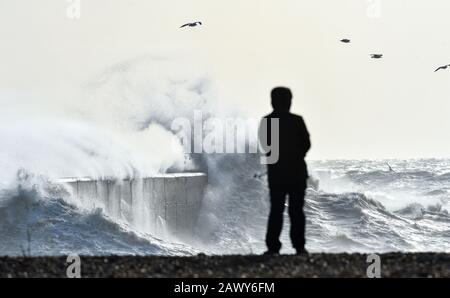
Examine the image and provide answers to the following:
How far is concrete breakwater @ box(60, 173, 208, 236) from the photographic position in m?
28.9

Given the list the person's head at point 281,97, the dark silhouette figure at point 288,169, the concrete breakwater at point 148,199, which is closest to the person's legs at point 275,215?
the dark silhouette figure at point 288,169

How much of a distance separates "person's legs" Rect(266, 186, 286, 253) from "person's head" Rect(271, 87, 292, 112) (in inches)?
25.5

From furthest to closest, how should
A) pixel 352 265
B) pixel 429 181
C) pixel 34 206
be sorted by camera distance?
pixel 429 181 < pixel 34 206 < pixel 352 265

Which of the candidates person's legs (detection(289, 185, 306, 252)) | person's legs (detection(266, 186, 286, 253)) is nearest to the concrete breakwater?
person's legs (detection(266, 186, 286, 253))

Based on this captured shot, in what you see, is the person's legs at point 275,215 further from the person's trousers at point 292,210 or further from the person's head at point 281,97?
the person's head at point 281,97

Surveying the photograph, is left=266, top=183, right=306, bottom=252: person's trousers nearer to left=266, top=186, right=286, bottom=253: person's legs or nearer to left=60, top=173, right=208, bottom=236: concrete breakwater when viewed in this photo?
left=266, top=186, right=286, bottom=253: person's legs

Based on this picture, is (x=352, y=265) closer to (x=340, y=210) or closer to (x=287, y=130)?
(x=287, y=130)

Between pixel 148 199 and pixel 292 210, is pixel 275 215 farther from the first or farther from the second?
pixel 148 199

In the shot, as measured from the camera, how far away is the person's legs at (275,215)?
1011cm

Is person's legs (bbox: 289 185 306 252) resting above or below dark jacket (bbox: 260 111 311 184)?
below
